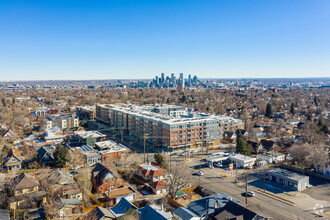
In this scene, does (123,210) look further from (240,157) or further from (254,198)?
(240,157)

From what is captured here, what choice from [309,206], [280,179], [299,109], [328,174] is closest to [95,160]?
[280,179]

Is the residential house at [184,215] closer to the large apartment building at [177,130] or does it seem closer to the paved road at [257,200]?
the paved road at [257,200]

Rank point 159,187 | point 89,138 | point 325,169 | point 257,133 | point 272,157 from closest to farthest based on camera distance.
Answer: point 159,187 < point 325,169 < point 272,157 < point 89,138 < point 257,133

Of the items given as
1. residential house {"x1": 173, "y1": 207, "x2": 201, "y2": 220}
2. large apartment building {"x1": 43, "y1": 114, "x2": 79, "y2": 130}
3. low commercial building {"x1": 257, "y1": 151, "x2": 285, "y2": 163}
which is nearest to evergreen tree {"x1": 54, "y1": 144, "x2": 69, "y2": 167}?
residential house {"x1": 173, "y1": 207, "x2": 201, "y2": 220}

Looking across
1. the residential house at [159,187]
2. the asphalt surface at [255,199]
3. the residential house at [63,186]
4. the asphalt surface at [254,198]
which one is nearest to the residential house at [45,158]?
the residential house at [63,186]

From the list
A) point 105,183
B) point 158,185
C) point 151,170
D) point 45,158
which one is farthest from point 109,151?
point 158,185

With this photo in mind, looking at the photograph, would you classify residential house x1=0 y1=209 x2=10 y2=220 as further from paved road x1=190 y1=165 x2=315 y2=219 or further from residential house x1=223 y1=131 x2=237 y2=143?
residential house x1=223 y1=131 x2=237 y2=143
